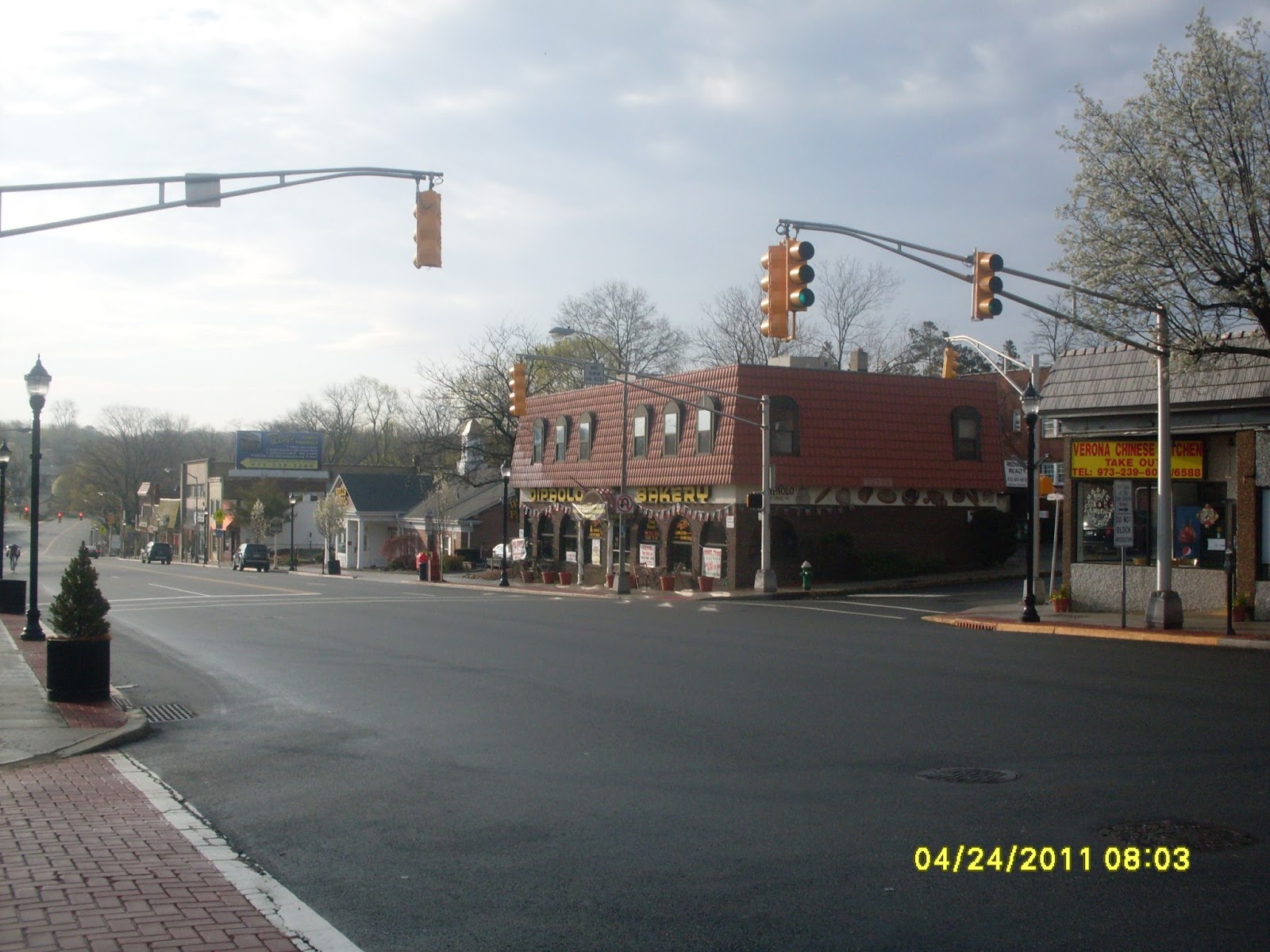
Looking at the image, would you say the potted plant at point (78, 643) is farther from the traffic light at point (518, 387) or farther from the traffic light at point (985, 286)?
the traffic light at point (518, 387)

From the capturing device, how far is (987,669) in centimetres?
1602

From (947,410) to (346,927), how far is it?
38.3 m

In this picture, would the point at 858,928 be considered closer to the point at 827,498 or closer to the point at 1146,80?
the point at 1146,80

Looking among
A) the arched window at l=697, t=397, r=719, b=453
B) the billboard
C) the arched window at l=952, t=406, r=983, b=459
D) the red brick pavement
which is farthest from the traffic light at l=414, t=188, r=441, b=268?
the billboard

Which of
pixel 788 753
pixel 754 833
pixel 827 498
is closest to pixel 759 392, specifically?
pixel 827 498

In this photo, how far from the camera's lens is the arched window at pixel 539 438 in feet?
165

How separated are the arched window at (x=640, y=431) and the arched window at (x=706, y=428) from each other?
330 centimetres

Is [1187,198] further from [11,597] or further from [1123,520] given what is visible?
[11,597]

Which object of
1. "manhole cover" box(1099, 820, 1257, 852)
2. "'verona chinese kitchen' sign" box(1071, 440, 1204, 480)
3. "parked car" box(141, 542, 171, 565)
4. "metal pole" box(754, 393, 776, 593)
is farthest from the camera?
"parked car" box(141, 542, 171, 565)

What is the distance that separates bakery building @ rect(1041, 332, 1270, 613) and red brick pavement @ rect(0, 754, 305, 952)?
17.5 m

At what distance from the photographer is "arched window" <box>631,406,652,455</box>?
43219 millimetres

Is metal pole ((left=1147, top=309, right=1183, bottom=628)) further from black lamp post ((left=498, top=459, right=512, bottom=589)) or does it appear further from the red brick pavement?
black lamp post ((left=498, top=459, right=512, bottom=589))

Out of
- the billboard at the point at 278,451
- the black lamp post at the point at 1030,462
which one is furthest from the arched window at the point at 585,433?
the billboard at the point at 278,451

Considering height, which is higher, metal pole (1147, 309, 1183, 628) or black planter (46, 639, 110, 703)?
metal pole (1147, 309, 1183, 628)
